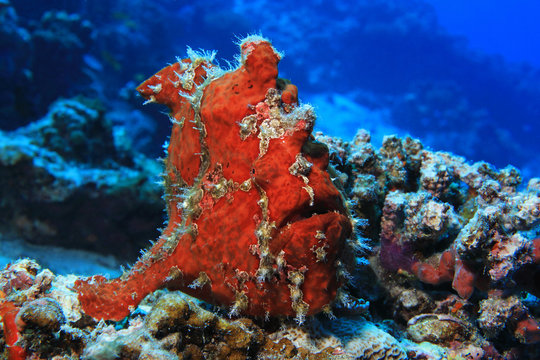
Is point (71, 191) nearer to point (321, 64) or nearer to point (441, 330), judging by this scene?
point (441, 330)

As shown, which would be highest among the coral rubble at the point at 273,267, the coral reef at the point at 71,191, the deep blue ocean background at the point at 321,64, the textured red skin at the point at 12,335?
the deep blue ocean background at the point at 321,64

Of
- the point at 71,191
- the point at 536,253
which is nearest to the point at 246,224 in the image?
the point at 536,253

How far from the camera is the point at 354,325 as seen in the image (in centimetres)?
288

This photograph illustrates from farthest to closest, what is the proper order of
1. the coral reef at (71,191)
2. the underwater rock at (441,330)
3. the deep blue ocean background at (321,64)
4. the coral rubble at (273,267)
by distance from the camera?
the deep blue ocean background at (321,64) < the coral reef at (71,191) < the underwater rock at (441,330) < the coral rubble at (273,267)

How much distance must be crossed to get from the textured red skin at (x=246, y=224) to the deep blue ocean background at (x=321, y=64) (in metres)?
14.3

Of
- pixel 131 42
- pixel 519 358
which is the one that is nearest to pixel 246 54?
pixel 519 358

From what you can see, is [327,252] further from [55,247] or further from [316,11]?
[316,11]

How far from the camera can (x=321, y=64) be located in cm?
3941

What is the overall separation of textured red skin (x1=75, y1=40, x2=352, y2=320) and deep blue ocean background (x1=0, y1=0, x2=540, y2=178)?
14.3 m

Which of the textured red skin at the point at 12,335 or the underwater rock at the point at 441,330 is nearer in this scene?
the textured red skin at the point at 12,335

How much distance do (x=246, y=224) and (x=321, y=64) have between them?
1585 inches

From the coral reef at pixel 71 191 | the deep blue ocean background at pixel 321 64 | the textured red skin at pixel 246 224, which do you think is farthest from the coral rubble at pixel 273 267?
the deep blue ocean background at pixel 321 64

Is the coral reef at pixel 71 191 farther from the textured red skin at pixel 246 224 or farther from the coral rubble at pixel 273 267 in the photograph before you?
the textured red skin at pixel 246 224

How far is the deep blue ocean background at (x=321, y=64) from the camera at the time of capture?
15703 millimetres
